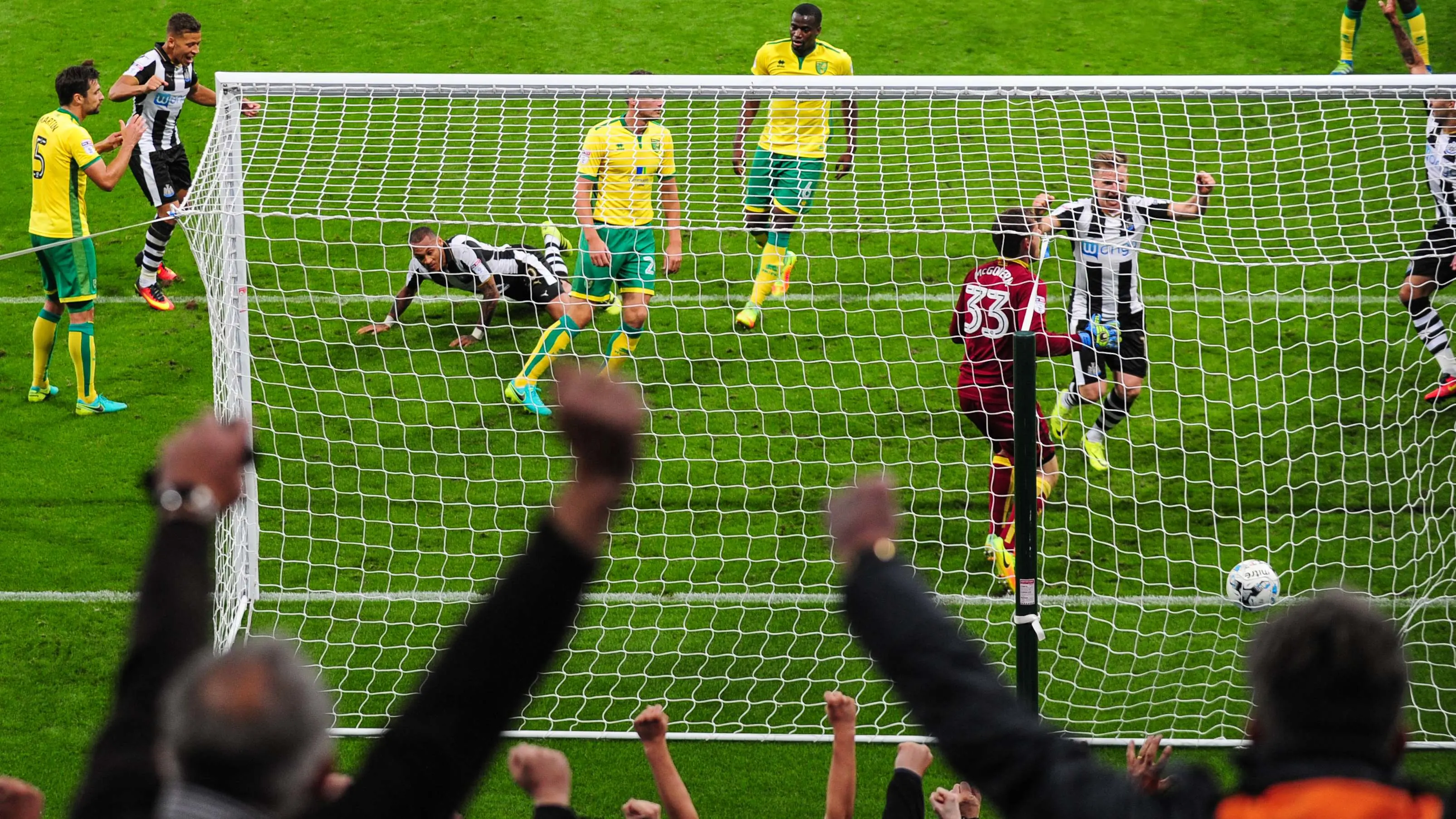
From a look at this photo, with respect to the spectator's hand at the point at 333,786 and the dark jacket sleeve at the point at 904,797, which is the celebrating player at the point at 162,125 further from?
the spectator's hand at the point at 333,786

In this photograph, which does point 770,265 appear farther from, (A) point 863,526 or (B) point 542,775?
(A) point 863,526

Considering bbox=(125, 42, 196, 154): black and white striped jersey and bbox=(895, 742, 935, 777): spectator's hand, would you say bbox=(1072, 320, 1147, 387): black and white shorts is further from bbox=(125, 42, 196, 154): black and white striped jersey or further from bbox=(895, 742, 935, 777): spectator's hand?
bbox=(125, 42, 196, 154): black and white striped jersey

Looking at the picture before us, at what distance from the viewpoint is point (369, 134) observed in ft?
33.6

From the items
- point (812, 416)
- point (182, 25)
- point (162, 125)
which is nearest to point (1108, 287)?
point (812, 416)

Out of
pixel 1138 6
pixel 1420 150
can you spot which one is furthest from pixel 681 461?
pixel 1138 6

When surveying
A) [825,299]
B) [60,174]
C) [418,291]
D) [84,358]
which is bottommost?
[84,358]

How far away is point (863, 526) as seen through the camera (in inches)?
75.7

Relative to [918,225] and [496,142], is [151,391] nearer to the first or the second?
[496,142]

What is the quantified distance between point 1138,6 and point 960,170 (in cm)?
622

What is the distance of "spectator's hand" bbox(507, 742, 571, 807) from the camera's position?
2.38 meters

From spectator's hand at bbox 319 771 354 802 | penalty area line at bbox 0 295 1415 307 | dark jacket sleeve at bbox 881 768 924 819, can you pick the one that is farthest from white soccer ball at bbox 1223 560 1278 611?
spectator's hand at bbox 319 771 354 802

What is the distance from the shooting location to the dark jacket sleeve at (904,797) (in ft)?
10.9

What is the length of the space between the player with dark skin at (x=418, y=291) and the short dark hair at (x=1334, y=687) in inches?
259

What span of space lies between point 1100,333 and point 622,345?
8.58 feet
